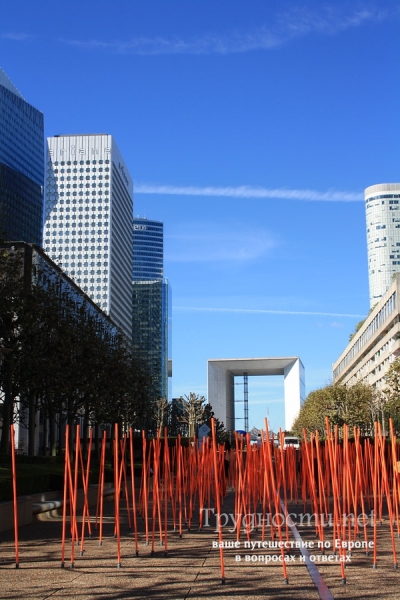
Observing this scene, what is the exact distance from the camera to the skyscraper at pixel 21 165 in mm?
161250

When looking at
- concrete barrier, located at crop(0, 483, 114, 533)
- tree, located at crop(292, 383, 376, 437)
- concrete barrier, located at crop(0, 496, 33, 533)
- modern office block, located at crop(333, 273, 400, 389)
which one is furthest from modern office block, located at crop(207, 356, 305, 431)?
concrete barrier, located at crop(0, 496, 33, 533)

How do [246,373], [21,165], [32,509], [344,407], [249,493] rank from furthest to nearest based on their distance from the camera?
1. [246,373]
2. [21,165]
3. [344,407]
4. [32,509]
5. [249,493]

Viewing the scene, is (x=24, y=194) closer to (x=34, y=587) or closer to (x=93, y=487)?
(x=93, y=487)

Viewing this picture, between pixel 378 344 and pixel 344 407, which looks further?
pixel 378 344

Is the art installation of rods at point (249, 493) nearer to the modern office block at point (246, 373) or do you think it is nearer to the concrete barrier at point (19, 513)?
the concrete barrier at point (19, 513)

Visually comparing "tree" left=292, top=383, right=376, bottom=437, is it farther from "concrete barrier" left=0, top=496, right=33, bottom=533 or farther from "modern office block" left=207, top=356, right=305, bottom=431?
"modern office block" left=207, top=356, right=305, bottom=431

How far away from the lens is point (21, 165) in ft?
565

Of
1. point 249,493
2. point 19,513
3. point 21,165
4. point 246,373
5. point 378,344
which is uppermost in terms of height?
point 21,165

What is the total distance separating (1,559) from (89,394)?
2955cm

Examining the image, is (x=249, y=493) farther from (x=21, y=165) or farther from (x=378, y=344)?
(x=21, y=165)

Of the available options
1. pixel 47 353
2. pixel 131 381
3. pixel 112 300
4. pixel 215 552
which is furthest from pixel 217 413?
pixel 215 552

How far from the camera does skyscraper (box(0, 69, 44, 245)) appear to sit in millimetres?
161250

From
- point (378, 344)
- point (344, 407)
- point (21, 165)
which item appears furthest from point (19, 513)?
point (21, 165)

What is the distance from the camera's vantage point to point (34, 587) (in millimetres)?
8211
